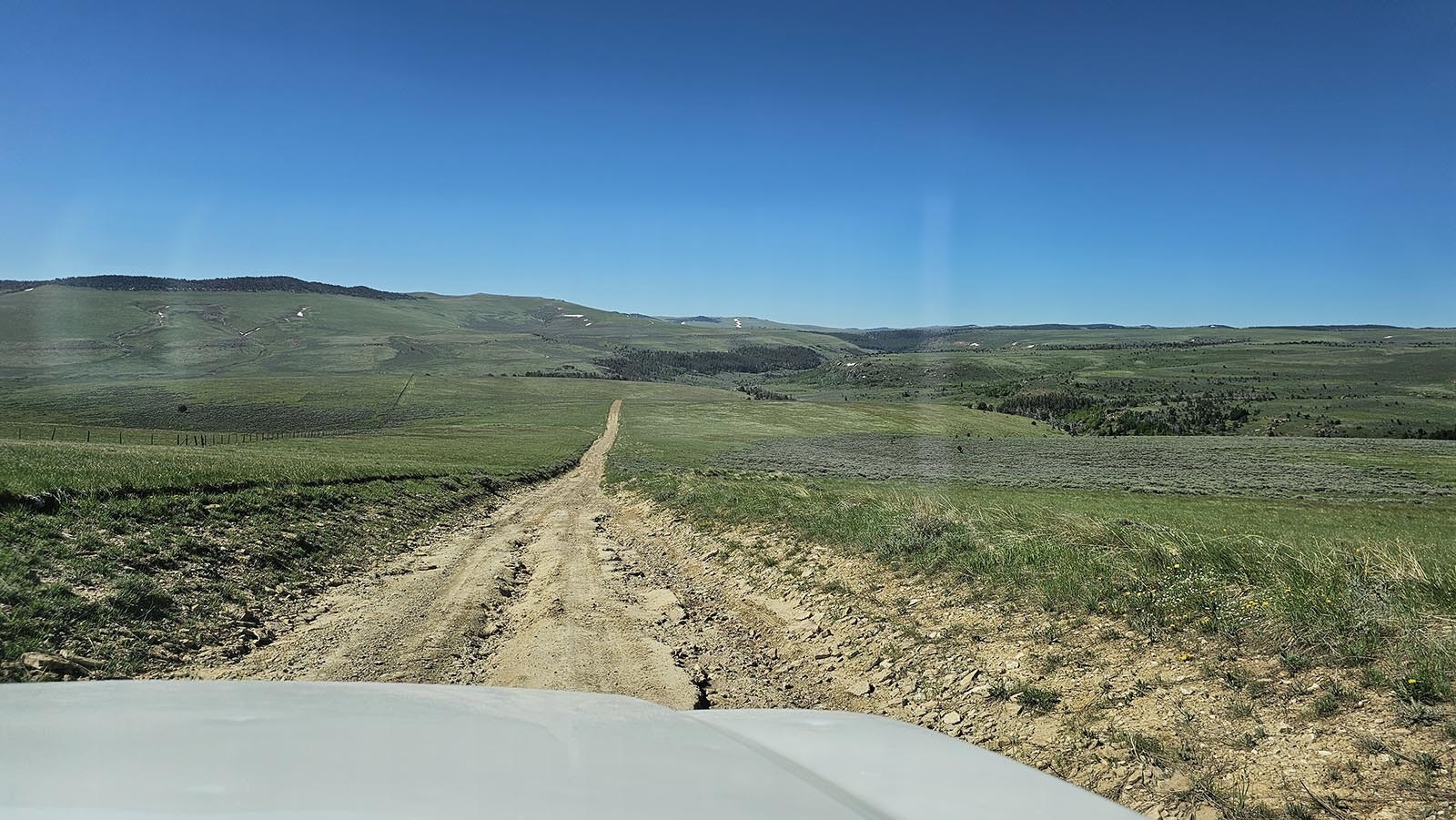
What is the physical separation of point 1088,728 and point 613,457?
39.7m

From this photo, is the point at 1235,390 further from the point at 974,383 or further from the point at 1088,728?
the point at 1088,728

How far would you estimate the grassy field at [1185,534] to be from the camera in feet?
17.8

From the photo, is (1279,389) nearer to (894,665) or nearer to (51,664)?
(894,665)

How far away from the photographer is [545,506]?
2231 cm

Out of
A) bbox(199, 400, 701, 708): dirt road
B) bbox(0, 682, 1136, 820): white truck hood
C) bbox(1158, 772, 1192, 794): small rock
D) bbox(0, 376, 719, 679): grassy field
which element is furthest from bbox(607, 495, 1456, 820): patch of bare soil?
bbox(0, 376, 719, 679): grassy field

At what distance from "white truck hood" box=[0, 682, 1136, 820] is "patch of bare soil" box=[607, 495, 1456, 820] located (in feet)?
6.88

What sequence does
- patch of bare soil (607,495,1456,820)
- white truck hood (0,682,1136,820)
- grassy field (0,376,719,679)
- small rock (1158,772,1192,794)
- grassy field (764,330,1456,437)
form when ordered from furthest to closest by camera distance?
grassy field (764,330,1456,437), grassy field (0,376,719,679), small rock (1158,772,1192,794), patch of bare soil (607,495,1456,820), white truck hood (0,682,1136,820)

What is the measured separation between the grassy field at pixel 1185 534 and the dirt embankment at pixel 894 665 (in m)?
0.39

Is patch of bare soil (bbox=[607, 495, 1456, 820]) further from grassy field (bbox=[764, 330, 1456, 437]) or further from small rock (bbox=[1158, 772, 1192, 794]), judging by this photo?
grassy field (bbox=[764, 330, 1456, 437])

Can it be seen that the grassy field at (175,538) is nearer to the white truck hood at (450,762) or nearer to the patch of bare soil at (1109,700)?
the white truck hood at (450,762)

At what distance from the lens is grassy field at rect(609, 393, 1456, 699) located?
5.43m

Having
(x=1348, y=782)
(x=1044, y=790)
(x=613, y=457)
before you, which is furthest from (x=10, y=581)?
(x=613, y=457)

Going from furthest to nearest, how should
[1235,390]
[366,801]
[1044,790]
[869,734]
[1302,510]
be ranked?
1. [1235,390]
2. [1302,510]
3. [869,734]
4. [1044,790]
5. [366,801]

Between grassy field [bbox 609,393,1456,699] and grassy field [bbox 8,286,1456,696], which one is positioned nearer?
grassy field [bbox 609,393,1456,699]
